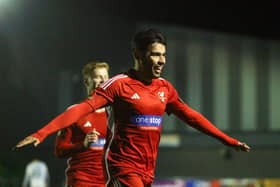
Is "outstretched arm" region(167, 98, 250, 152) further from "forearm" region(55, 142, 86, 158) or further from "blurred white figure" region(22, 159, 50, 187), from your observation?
"blurred white figure" region(22, 159, 50, 187)

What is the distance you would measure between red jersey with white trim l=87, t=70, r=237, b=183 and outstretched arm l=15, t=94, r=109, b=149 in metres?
0.09

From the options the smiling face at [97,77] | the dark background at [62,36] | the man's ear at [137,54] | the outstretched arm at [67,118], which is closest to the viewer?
the outstretched arm at [67,118]

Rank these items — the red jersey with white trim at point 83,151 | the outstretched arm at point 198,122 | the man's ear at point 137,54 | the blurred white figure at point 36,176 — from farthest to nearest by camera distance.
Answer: the blurred white figure at point 36,176
the red jersey with white trim at point 83,151
the outstretched arm at point 198,122
the man's ear at point 137,54

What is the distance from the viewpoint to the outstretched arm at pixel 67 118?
16.0 feet

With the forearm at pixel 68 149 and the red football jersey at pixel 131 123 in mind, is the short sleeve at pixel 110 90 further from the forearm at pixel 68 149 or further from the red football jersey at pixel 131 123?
the forearm at pixel 68 149

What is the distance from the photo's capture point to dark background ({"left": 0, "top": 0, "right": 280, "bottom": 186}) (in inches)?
882

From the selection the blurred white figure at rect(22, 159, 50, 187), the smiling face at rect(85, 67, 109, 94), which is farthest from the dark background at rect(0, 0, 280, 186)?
the smiling face at rect(85, 67, 109, 94)

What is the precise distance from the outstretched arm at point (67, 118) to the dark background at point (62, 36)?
16776mm

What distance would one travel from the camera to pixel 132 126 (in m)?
5.55

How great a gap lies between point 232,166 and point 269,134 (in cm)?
138

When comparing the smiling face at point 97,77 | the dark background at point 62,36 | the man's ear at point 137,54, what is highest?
the dark background at point 62,36

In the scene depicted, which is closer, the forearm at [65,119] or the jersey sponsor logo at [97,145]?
the forearm at [65,119]

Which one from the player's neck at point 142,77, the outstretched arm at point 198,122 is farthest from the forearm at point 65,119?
the outstretched arm at point 198,122

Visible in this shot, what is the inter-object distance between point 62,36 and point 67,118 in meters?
18.0
